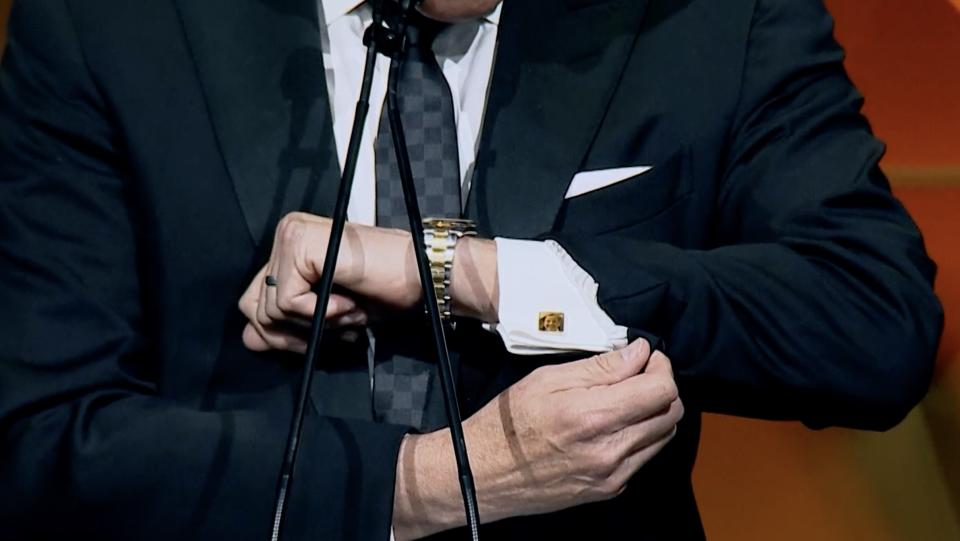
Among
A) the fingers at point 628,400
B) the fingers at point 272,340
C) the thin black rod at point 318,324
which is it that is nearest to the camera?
the thin black rod at point 318,324

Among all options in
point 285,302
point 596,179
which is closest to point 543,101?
point 596,179

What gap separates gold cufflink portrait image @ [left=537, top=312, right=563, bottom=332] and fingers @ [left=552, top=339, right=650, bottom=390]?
0.17ft

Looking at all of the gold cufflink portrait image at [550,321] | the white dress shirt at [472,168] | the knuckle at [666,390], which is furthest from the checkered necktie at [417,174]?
the knuckle at [666,390]

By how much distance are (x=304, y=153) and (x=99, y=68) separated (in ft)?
0.60

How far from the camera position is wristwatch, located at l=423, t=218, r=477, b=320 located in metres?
1.13

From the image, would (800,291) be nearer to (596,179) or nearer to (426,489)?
(596,179)

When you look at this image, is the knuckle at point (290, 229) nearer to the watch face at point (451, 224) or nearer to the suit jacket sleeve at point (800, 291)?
the watch face at point (451, 224)

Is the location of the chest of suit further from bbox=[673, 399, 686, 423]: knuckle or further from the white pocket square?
bbox=[673, 399, 686, 423]: knuckle

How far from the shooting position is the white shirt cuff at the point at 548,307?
1130 mm

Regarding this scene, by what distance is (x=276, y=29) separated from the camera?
1.26 m

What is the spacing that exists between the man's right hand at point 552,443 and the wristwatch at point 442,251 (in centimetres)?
9

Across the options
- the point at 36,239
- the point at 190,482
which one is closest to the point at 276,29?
the point at 36,239

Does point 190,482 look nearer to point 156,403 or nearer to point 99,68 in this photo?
point 156,403

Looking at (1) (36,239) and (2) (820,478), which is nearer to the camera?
(1) (36,239)
